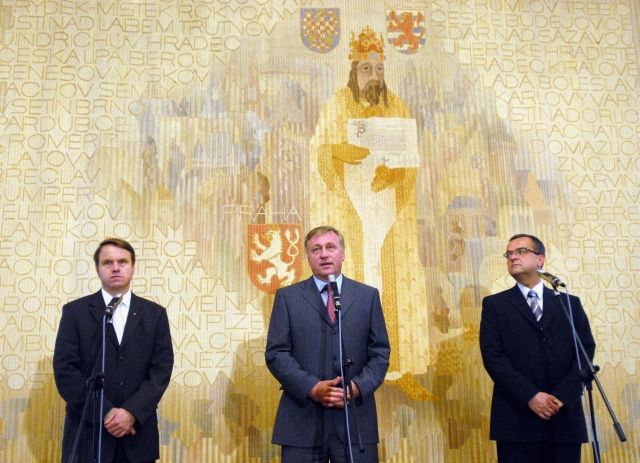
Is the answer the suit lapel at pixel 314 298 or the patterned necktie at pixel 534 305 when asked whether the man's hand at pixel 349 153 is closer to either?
the suit lapel at pixel 314 298

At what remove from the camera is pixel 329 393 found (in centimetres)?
298

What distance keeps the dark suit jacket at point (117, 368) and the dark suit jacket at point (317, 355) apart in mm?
608

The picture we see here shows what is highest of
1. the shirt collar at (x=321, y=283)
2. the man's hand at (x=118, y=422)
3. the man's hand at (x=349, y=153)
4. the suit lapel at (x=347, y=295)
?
the man's hand at (x=349, y=153)

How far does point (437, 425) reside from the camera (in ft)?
14.3

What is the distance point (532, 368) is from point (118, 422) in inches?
82.7

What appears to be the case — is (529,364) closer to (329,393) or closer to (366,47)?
(329,393)

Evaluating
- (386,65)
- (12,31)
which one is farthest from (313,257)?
(12,31)

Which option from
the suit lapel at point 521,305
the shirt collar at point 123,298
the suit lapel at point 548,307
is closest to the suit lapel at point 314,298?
the shirt collar at point 123,298

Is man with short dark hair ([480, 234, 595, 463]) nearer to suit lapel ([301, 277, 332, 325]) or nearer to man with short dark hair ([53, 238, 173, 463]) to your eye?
suit lapel ([301, 277, 332, 325])

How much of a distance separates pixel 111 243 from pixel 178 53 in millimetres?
1911

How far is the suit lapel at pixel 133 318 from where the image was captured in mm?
3268

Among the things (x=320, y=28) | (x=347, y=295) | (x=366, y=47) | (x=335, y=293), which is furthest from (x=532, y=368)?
(x=320, y=28)

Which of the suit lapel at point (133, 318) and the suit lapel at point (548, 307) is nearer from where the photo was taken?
the suit lapel at point (133, 318)

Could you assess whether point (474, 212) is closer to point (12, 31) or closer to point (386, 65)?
point (386, 65)
